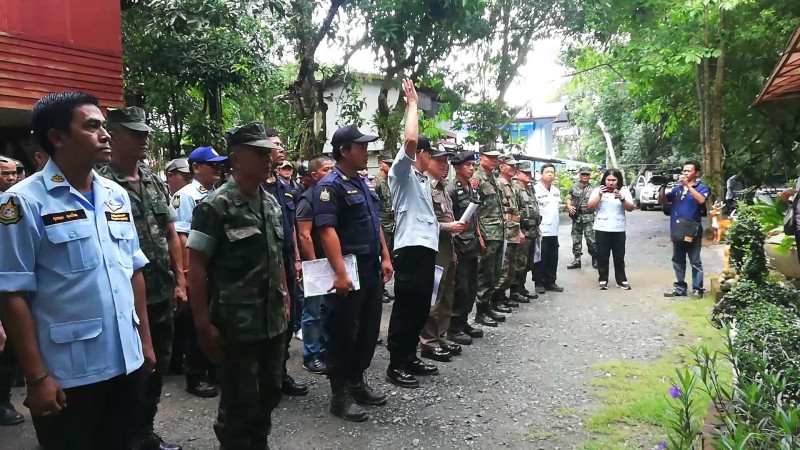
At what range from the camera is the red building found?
671 cm

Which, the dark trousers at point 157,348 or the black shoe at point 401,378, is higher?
the dark trousers at point 157,348

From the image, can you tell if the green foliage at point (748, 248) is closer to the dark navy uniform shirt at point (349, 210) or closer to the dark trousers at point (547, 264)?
the dark trousers at point (547, 264)

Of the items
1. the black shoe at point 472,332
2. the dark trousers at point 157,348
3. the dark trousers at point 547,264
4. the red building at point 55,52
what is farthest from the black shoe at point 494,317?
the red building at point 55,52

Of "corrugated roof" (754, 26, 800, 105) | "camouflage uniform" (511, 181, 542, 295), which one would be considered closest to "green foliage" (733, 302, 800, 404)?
"corrugated roof" (754, 26, 800, 105)

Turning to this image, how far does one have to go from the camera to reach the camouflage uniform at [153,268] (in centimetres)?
319

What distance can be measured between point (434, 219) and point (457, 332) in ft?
5.72

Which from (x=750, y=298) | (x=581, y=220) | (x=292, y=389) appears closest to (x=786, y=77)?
(x=750, y=298)

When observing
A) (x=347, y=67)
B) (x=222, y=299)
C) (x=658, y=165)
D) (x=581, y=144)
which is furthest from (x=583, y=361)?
(x=581, y=144)

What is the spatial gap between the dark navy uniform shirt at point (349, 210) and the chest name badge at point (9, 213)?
2.00 m

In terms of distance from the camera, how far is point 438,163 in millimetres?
5242

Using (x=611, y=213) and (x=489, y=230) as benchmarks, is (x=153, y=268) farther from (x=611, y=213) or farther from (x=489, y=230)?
(x=611, y=213)

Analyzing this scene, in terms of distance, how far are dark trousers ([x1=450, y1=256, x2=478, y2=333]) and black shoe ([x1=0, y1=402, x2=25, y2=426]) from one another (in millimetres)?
3670

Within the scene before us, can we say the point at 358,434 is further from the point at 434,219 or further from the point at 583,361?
the point at 583,361

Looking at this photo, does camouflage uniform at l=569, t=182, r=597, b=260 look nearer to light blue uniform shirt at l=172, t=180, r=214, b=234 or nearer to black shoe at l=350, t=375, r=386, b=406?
black shoe at l=350, t=375, r=386, b=406
